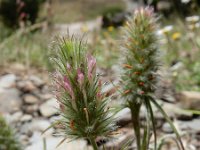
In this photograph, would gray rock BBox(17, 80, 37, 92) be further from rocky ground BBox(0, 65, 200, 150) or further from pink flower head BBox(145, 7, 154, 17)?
pink flower head BBox(145, 7, 154, 17)

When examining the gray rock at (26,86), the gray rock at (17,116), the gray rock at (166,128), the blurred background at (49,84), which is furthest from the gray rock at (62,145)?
the gray rock at (26,86)

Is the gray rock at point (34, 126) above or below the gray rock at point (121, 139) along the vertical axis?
above

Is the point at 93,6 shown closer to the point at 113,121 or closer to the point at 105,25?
the point at 105,25

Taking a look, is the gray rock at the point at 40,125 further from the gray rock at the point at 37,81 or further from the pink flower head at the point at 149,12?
the pink flower head at the point at 149,12

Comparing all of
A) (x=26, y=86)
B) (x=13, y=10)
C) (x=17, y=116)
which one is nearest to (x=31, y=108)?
(x=17, y=116)

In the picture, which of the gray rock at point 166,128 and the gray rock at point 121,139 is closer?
the gray rock at point 121,139

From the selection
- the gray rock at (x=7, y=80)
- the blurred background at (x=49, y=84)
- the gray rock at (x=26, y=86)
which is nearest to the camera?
the blurred background at (x=49, y=84)
